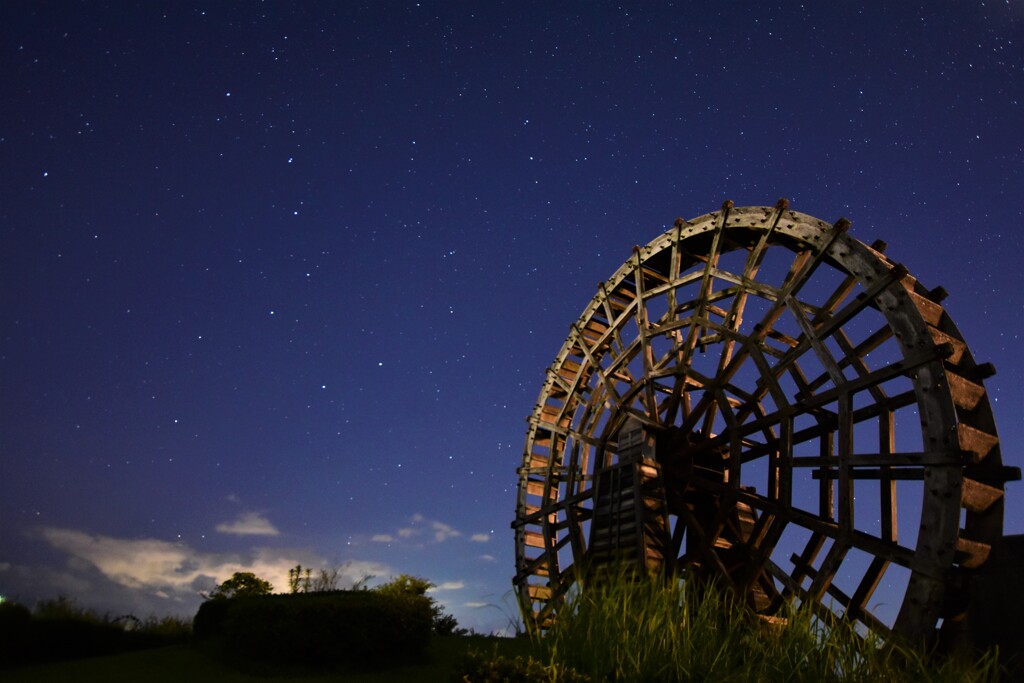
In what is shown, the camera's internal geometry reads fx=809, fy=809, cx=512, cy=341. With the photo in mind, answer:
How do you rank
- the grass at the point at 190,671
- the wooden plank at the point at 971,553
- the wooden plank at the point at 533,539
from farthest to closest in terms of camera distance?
the wooden plank at the point at 533,539
the grass at the point at 190,671
the wooden plank at the point at 971,553

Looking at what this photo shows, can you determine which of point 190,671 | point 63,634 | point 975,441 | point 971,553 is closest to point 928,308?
point 975,441

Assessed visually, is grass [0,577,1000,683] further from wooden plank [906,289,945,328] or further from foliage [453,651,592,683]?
wooden plank [906,289,945,328]

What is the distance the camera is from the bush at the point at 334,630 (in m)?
9.05

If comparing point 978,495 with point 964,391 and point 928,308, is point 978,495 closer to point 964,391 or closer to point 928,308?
point 964,391

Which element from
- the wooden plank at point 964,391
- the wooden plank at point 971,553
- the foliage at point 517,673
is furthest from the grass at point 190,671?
the wooden plank at point 964,391

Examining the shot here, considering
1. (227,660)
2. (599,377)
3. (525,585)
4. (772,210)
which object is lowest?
(227,660)

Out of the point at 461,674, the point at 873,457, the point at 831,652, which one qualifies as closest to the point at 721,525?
the point at 873,457

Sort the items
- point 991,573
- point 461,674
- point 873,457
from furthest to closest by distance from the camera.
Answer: point 873,457, point 991,573, point 461,674

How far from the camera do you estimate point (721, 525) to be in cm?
962

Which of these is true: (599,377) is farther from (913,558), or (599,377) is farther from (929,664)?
(929,664)

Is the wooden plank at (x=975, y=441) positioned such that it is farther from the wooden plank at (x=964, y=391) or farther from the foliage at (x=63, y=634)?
the foliage at (x=63, y=634)

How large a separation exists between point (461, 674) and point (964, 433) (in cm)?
525

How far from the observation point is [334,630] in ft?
29.9

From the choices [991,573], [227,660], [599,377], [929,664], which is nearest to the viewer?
[929,664]
